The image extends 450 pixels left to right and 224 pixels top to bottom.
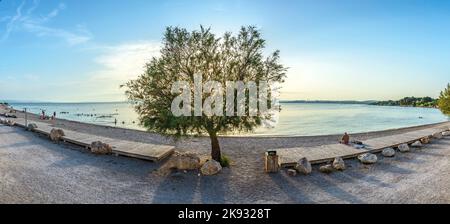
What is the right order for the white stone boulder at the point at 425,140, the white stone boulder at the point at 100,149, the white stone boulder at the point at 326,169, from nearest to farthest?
the white stone boulder at the point at 326,169 < the white stone boulder at the point at 100,149 < the white stone boulder at the point at 425,140

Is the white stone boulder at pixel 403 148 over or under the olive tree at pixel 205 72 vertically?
under

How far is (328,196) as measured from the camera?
411 inches

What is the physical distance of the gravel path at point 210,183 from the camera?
10250mm

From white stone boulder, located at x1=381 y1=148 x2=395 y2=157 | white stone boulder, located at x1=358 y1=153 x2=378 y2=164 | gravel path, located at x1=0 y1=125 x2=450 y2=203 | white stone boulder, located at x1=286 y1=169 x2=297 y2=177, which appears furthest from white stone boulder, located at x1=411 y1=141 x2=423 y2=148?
white stone boulder, located at x1=286 y1=169 x2=297 y2=177

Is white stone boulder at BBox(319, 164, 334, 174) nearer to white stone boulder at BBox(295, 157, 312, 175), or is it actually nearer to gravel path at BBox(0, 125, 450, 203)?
gravel path at BBox(0, 125, 450, 203)

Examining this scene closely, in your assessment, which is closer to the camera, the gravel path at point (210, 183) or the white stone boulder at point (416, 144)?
the gravel path at point (210, 183)

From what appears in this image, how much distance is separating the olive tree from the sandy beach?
2389 mm

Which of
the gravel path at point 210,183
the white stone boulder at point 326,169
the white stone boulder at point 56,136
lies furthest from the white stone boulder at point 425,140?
the white stone boulder at point 56,136

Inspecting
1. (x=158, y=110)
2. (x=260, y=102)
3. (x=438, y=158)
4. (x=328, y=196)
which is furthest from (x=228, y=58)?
(x=438, y=158)

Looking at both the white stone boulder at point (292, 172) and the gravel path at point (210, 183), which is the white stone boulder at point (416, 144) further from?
the white stone boulder at point (292, 172)

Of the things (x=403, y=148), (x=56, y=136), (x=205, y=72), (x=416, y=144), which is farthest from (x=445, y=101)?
(x=56, y=136)

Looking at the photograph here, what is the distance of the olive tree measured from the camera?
45.8 ft

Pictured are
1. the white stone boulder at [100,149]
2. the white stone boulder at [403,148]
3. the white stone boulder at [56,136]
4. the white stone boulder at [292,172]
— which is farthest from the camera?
the white stone boulder at [56,136]

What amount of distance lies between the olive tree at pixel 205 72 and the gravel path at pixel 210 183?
2.39m
